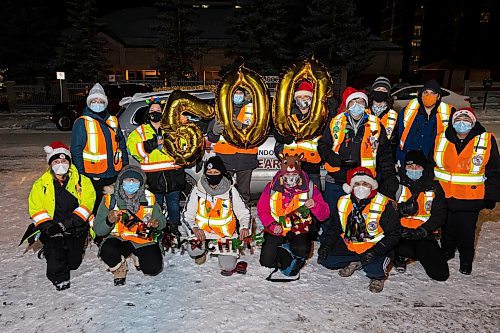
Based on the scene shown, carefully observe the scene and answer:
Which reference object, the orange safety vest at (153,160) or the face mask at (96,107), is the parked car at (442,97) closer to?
the orange safety vest at (153,160)

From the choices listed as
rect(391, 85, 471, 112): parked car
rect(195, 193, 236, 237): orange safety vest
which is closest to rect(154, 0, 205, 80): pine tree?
rect(391, 85, 471, 112): parked car

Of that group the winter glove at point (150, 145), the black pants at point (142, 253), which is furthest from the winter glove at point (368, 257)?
the winter glove at point (150, 145)

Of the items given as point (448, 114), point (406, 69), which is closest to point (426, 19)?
point (406, 69)

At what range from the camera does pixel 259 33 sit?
2370 cm

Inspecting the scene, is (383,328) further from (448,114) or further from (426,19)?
(426,19)

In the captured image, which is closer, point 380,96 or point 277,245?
point 277,245

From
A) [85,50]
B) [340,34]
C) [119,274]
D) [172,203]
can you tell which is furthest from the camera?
[85,50]

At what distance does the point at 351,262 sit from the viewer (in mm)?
4746

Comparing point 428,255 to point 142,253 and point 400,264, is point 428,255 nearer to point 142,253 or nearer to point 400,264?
point 400,264

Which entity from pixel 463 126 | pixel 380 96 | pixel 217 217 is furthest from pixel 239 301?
pixel 380 96

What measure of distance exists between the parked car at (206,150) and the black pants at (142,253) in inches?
59.5

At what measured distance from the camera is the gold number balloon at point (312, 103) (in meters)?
5.08

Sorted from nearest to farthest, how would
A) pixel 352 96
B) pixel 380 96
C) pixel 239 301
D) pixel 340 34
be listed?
pixel 239 301, pixel 352 96, pixel 380 96, pixel 340 34

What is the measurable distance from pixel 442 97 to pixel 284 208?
513 inches
